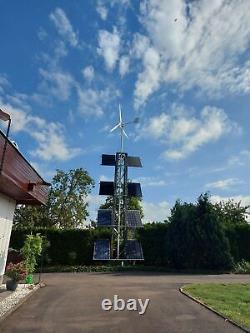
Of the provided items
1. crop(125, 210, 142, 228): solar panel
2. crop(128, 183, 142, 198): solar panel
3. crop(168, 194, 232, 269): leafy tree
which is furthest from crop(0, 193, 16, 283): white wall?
crop(128, 183, 142, 198): solar panel

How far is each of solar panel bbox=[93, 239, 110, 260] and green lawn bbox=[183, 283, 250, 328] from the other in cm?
993

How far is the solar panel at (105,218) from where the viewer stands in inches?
898

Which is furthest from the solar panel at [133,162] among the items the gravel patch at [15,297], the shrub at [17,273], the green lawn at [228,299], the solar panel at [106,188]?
the shrub at [17,273]

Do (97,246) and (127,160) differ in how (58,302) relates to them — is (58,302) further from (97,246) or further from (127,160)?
(127,160)

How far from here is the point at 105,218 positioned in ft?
76.5

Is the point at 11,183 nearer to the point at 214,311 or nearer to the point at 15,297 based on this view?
the point at 15,297

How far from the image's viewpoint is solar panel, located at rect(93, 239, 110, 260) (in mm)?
21344

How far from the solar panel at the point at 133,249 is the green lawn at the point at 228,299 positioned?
9456mm

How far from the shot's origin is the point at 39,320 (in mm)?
7578

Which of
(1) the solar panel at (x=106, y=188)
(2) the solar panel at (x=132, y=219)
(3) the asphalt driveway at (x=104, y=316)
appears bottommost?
(3) the asphalt driveway at (x=104, y=316)

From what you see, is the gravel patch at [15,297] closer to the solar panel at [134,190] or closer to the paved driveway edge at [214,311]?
the paved driveway edge at [214,311]

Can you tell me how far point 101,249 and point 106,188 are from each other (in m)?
4.65

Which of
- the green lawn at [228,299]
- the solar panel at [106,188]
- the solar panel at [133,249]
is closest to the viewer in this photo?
the green lawn at [228,299]

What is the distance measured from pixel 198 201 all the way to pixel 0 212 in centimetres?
1345
